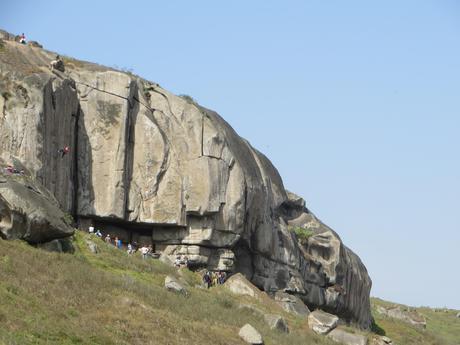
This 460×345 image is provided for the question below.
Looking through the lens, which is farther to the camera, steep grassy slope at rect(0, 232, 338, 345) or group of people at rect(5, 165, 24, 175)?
group of people at rect(5, 165, 24, 175)

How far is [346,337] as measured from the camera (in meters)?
56.1

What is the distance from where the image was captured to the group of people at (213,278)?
5991 cm

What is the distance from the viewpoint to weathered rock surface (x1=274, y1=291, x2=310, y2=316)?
63875 millimetres

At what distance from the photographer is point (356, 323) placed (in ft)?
269

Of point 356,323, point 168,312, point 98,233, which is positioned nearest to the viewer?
point 168,312

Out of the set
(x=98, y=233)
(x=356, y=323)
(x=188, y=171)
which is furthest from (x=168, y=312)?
(x=356, y=323)

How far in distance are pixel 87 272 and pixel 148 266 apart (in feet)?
33.3

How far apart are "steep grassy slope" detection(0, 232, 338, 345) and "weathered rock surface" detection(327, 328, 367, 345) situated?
3.20 metres

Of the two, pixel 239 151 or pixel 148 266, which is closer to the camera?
pixel 148 266

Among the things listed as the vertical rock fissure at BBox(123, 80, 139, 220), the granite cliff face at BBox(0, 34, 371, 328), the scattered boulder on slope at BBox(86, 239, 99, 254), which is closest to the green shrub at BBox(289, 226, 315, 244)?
the granite cliff face at BBox(0, 34, 371, 328)

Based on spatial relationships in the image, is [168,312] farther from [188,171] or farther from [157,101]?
[157,101]

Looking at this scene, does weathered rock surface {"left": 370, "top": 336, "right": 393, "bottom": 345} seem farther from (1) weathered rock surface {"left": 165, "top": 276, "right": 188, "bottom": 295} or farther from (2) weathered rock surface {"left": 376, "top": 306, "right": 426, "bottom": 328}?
(2) weathered rock surface {"left": 376, "top": 306, "right": 426, "bottom": 328}

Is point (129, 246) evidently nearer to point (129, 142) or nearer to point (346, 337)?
point (129, 142)

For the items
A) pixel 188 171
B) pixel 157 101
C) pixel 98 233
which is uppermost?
pixel 157 101
